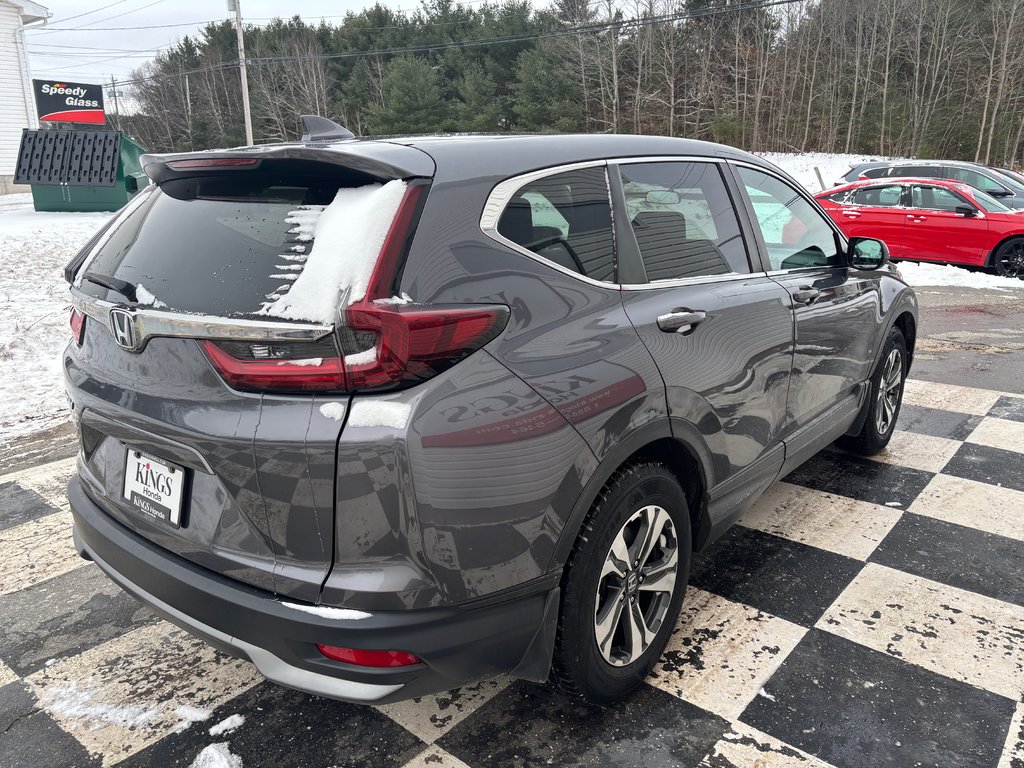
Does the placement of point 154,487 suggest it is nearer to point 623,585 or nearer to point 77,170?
point 623,585

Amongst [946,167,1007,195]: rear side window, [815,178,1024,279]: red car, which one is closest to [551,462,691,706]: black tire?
[815,178,1024,279]: red car

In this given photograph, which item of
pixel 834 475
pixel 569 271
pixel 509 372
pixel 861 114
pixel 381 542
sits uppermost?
pixel 861 114

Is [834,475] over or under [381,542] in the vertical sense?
under

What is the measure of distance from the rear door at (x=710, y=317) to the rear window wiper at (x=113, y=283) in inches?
54.3

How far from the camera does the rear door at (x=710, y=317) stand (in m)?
2.29

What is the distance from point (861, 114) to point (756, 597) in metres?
41.9

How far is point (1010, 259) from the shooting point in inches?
452

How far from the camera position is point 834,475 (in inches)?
162

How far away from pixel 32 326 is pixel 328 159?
6799 mm

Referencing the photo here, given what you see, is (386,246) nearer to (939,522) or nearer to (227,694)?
(227,694)

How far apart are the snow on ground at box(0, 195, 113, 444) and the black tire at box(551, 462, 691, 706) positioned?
4.52m

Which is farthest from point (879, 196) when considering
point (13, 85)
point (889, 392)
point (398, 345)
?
point (13, 85)

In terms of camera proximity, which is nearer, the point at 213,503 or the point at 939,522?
the point at 213,503

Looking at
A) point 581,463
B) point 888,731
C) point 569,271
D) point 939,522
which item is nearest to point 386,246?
point 569,271
